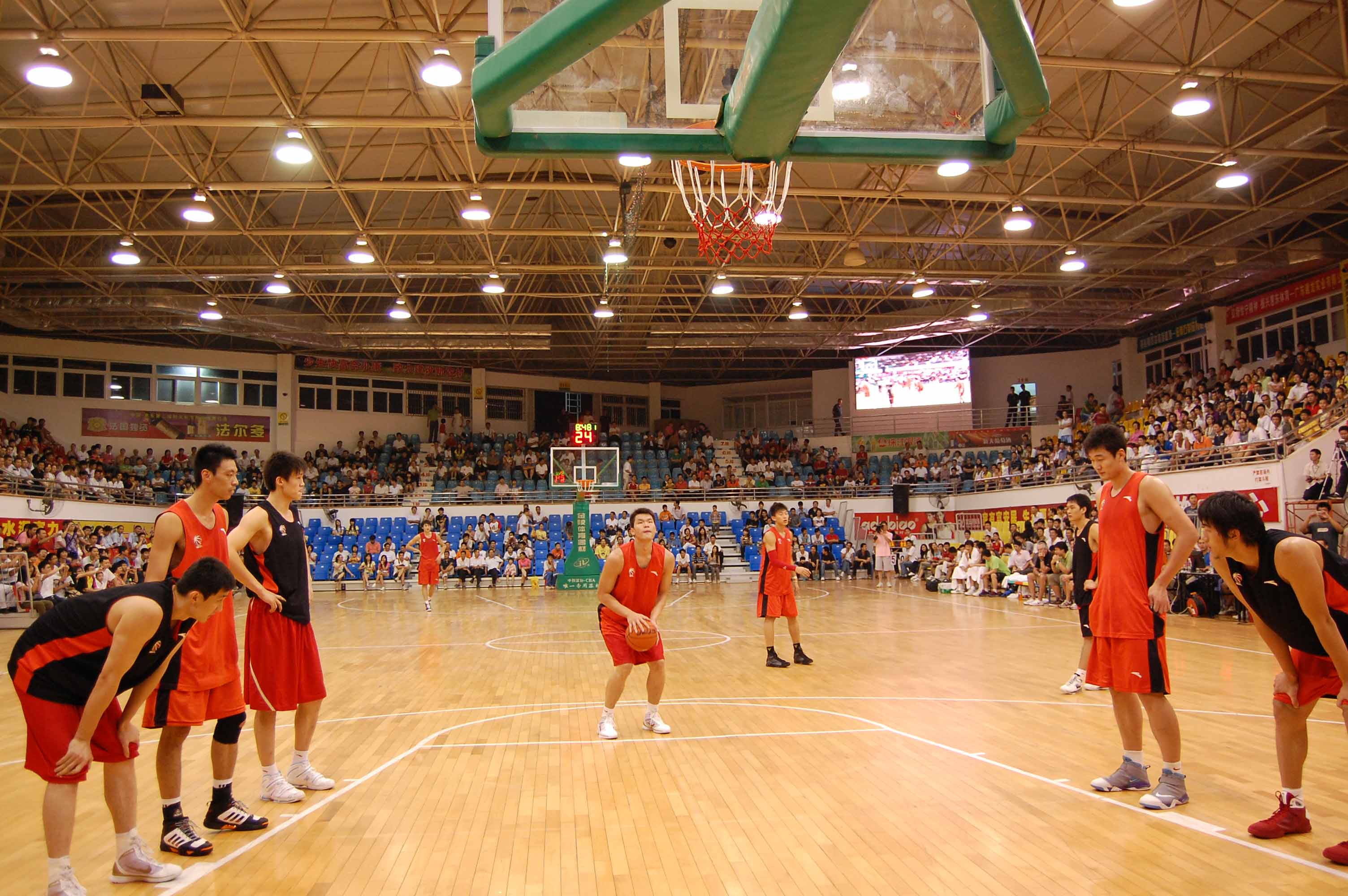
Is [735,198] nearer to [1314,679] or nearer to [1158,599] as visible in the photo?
[1158,599]

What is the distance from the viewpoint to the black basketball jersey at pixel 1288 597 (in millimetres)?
3936

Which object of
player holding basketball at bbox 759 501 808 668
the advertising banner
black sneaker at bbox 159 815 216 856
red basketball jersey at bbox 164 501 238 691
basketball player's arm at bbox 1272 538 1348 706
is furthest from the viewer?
the advertising banner

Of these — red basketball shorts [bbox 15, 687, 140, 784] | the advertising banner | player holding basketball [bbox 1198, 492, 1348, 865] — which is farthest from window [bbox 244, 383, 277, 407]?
player holding basketball [bbox 1198, 492, 1348, 865]

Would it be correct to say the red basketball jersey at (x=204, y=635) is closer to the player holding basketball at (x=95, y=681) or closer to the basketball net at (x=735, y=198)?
the player holding basketball at (x=95, y=681)

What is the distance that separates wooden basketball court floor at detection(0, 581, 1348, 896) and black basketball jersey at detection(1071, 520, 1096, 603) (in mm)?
991

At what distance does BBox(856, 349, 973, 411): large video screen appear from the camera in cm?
3170

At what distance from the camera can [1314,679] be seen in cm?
412

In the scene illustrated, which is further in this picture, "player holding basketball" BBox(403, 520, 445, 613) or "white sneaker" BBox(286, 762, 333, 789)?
"player holding basketball" BBox(403, 520, 445, 613)

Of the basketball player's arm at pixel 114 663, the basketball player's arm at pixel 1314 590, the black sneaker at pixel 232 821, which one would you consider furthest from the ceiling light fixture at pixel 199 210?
the basketball player's arm at pixel 1314 590

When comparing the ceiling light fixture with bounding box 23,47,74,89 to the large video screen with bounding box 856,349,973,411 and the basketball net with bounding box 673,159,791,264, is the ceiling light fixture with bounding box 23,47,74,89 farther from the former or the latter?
the large video screen with bounding box 856,349,973,411

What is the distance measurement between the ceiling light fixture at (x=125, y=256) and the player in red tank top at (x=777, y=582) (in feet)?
55.5

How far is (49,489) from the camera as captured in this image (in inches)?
859

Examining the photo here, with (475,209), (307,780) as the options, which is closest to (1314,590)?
(307,780)

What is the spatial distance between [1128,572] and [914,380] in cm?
2865
